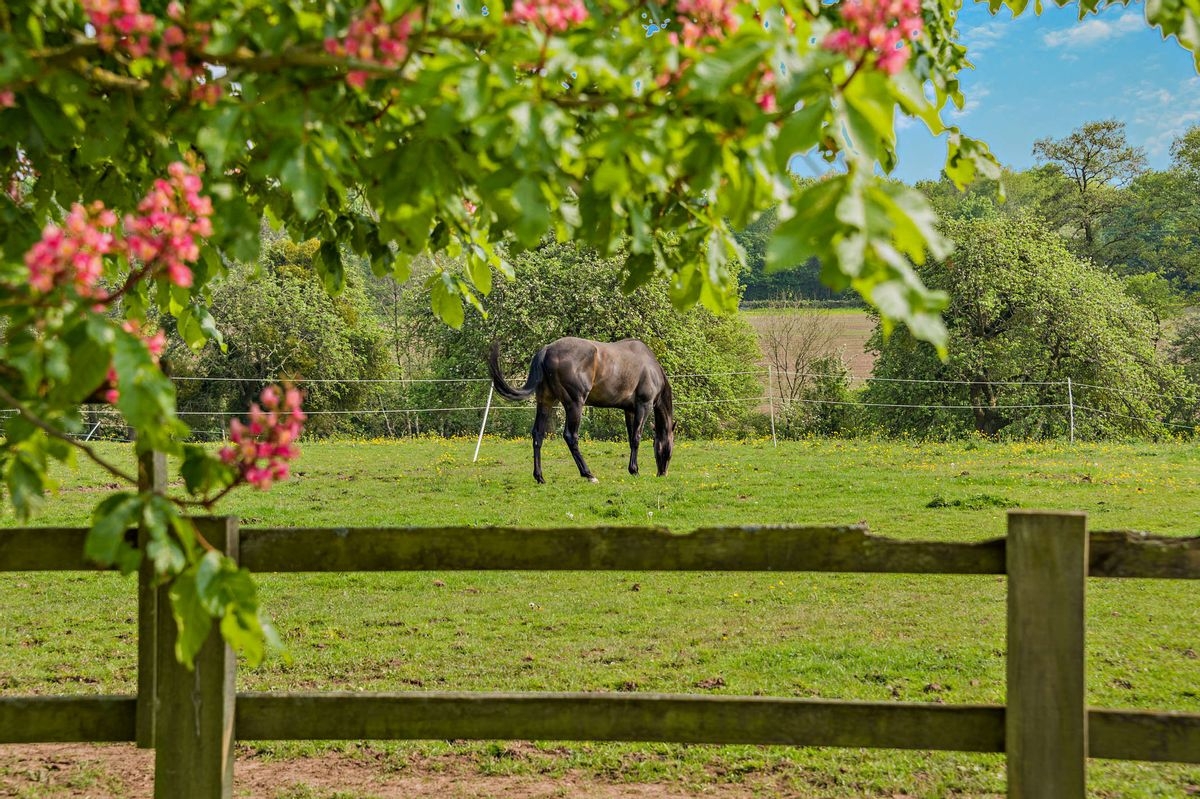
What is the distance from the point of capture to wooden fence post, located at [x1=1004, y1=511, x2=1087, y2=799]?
3.43m

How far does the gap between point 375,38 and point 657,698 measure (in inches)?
96.9

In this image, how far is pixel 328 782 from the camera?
5.41m

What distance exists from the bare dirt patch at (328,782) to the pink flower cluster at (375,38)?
393 cm

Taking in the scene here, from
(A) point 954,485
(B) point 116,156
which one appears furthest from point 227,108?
(A) point 954,485

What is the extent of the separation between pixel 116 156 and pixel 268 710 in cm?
225

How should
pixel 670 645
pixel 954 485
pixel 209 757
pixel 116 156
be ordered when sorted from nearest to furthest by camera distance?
pixel 209 757 < pixel 116 156 < pixel 670 645 < pixel 954 485

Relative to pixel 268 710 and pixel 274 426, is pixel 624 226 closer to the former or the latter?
pixel 274 426

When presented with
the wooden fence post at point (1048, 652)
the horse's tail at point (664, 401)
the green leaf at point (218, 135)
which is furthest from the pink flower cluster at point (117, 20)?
the horse's tail at point (664, 401)

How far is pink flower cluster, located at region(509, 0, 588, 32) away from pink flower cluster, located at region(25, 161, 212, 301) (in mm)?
953

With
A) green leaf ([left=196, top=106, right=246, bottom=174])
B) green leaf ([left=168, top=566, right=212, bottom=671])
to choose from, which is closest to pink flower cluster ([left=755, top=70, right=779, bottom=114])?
green leaf ([left=196, top=106, right=246, bottom=174])

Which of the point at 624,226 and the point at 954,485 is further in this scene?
the point at 954,485

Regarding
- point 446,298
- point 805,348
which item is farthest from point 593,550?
point 805,348

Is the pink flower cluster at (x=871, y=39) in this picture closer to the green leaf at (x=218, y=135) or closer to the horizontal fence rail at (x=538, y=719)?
the green leaf at (x=218, y=135)

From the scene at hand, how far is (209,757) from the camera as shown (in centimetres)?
362
